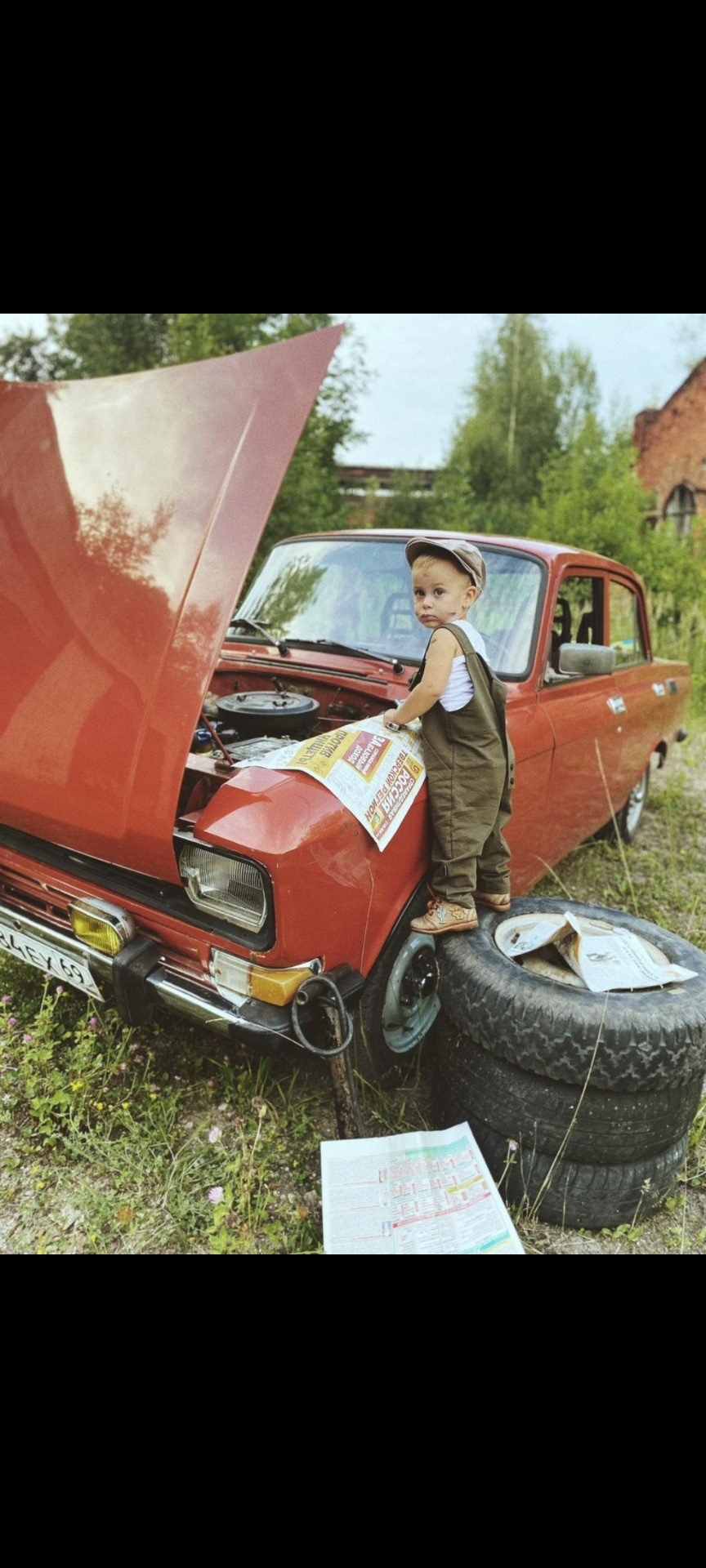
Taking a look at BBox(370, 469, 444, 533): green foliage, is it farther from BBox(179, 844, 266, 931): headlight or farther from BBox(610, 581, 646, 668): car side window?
BBox(179, 844, 266, 931): headlight

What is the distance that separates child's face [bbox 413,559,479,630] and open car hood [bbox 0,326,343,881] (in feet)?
1.89

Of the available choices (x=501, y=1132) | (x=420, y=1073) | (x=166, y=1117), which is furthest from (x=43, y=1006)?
(x=501, y=1132)

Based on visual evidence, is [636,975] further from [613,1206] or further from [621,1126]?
[613,1206]

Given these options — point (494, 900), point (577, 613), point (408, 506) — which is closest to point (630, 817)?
point (577, 613)

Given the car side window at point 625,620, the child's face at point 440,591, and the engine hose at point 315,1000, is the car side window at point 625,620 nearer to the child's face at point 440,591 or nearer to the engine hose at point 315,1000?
the child's face at point 440,591

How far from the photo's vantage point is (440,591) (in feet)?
7.88

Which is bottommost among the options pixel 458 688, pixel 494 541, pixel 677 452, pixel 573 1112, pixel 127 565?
pixel 573 1112

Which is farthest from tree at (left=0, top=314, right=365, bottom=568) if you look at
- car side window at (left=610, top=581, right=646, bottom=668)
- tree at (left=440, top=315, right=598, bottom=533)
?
tree at (left=440, top=315, right=598, bottom=533)

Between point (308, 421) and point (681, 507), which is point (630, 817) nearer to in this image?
point (308, 421)

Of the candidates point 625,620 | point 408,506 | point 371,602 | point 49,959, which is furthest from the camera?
point 408,506

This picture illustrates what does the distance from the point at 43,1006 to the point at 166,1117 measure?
1.93 ft

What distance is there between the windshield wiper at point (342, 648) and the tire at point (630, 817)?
2.22 metres

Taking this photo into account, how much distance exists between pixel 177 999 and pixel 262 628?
6.42 feet

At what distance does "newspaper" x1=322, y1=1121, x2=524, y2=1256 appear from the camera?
1.94 m
